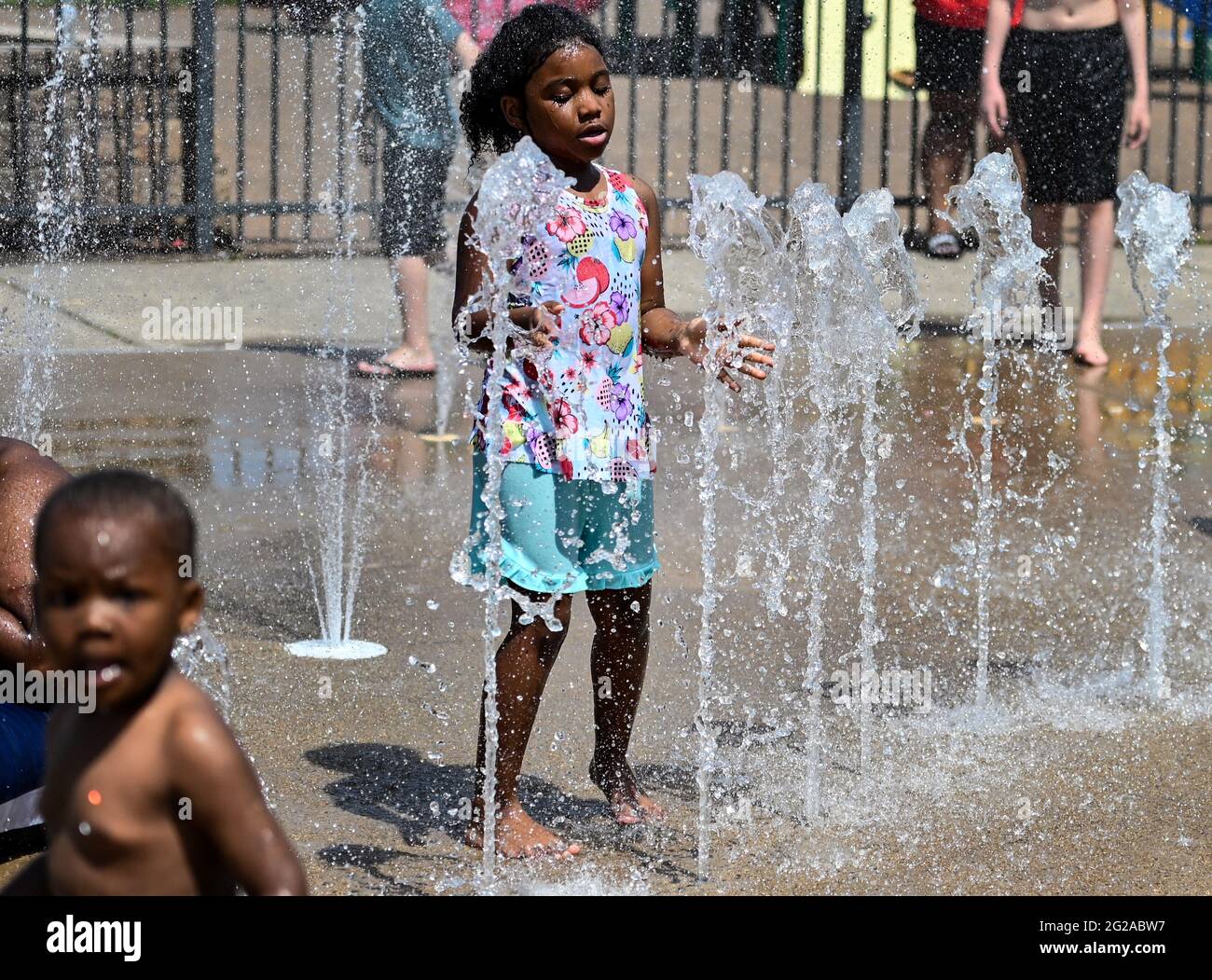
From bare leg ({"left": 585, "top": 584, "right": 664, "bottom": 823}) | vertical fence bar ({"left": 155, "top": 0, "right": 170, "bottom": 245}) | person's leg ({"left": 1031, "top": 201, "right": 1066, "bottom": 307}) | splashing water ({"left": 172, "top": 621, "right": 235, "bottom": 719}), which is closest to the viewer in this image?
bare leg ({"left": 585, "top": 584, "right": 664, "bottom": 823})

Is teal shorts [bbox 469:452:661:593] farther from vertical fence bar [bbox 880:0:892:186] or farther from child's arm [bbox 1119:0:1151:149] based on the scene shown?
vertical fence bar [bbox 880:0:892:186]

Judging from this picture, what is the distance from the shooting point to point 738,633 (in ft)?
15.8

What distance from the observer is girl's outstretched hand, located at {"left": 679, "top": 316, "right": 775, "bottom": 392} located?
3.30 meters

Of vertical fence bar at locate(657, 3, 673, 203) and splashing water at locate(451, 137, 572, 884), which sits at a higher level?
vertical fence bar at locate(657, 3, 673, 203)

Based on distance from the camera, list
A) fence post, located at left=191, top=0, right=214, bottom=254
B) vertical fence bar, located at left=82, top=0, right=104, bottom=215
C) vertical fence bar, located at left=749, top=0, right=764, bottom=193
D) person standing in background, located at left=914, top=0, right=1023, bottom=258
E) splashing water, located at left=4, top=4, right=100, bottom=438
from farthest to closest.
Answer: vertical fence bar, located at left=749, top=0, right=764, bottom=193 < person standing in background, located at left=914, top=0, right=1023, bottom=258 < vertical fence bar, located at left=82, top=0, right=104, bottom=215 < fence post, located at left=191, top=0, right=214, bottom=254 < splashing water, located at left=4, top=4, right=100, bottom=438

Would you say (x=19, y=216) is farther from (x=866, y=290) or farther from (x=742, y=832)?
(x=742, y=832)

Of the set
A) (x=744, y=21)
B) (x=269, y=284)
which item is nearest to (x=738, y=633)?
(x=269, y=284)

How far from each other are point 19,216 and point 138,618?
7.54m

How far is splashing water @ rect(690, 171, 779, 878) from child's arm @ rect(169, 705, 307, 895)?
1.34 m

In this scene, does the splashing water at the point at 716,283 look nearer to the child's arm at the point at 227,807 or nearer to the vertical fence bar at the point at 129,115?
the child's arm at the point at 227,807

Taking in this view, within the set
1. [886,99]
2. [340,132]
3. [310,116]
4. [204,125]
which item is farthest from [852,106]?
[204,125]

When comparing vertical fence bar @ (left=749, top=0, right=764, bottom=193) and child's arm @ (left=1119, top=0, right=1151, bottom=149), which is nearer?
child's arm @ (left=1119, top=0, right=1151, bottom=149)

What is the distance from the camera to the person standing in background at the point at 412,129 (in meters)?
7.44

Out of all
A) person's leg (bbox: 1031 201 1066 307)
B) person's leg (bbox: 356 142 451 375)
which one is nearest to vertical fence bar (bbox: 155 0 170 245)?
person's leg (bbox: 356 142 451 375)
